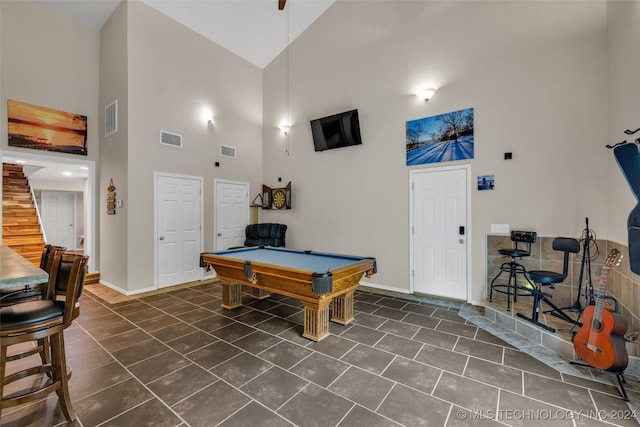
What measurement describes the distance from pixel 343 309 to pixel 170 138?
14.4 ft

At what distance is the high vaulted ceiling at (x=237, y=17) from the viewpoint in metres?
4.81

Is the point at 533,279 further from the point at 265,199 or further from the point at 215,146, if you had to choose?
the point at 215,146

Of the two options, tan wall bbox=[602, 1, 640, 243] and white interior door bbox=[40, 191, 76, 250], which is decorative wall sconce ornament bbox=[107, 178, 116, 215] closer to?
white interior door bbox=[40, 191, 76, 250]

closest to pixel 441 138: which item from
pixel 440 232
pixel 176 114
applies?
pixel 440 232

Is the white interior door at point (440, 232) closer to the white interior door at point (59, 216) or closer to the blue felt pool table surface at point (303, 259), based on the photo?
the blue felt pool table surface at point (303, 259)

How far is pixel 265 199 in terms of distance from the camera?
21.3ft

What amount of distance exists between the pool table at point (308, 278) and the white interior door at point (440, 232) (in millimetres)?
1525

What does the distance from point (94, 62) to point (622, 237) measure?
28.6 ft

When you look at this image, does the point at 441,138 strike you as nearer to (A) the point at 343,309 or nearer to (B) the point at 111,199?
(A) the point at 343,309

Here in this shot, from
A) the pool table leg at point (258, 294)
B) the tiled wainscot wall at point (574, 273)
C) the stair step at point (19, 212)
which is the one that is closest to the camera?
the tiled wainscot wall at point (574, 273)

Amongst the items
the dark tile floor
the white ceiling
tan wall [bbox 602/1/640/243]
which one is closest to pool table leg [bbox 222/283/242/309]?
the dark tile floor

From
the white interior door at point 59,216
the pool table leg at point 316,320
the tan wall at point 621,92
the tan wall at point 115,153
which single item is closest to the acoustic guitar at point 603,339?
the tan wall at point 621,92

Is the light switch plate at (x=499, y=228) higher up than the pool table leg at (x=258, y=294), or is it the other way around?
the light switch plate at (x=499, y=228)

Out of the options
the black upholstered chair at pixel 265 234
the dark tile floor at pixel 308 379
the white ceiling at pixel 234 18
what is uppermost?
the white ceiling at pixel 234 18
